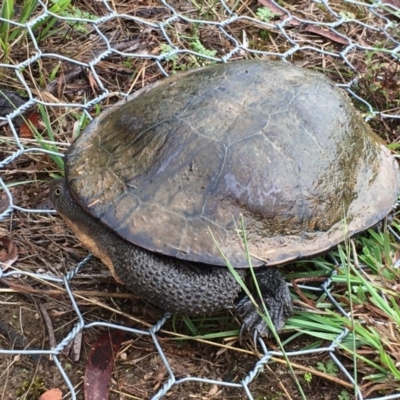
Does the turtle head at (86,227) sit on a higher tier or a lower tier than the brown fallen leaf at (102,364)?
higher

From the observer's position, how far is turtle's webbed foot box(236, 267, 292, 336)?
1.12 metres

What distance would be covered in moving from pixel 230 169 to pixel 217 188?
4 centimetres

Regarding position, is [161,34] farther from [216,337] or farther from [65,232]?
[216,337]

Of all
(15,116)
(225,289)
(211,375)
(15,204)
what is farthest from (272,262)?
(15,116)

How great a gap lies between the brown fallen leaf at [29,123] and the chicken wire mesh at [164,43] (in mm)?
12

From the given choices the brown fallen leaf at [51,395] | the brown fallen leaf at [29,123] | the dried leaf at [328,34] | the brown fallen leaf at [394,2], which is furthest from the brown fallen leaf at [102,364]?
the brown fallen leaf at [394,2]

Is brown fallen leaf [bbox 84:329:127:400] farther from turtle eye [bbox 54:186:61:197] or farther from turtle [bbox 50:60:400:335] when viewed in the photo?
turtle eye [bbox 54:186:61:197]

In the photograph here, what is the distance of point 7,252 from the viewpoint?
123 cm

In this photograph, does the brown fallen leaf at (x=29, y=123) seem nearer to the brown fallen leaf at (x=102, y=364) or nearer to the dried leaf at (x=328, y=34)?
the brown fallen leaf at (x=102, y=364)

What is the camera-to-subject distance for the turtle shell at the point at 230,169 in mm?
1059

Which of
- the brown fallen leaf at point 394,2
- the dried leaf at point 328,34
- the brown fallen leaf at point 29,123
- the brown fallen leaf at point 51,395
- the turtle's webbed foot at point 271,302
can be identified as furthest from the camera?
the brown fallen leaf at point 394,2

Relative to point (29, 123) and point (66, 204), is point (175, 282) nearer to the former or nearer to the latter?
point (66, 204)

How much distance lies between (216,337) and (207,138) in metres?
0.39

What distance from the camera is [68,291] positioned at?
1.10m
